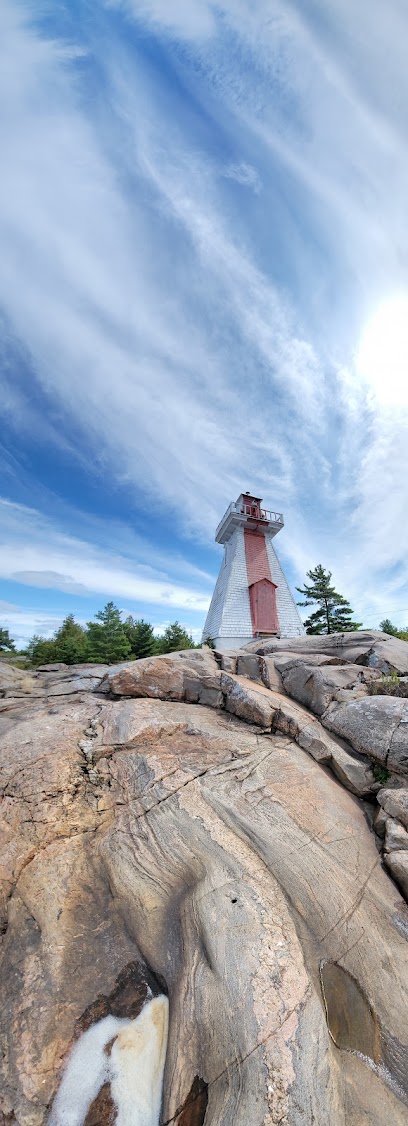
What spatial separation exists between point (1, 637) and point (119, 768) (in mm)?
37177

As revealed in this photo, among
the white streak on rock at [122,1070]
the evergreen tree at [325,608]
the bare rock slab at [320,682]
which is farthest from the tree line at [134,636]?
the white streak on rock at [122,1070]

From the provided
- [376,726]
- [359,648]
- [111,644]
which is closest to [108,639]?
[111,644]

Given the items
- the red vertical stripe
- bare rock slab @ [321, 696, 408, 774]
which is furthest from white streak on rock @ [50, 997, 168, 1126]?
the red vertical stripe

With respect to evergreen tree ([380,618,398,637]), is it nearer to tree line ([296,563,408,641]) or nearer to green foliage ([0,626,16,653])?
tree line ([296,563,408,641])

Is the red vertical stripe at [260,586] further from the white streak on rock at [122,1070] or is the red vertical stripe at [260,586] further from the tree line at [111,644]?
the white streak on rock at [122,1070]

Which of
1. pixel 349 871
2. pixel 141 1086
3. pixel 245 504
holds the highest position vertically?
pixel 245 504

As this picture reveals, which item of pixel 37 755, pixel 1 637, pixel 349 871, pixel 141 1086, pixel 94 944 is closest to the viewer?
pixel 141 1086

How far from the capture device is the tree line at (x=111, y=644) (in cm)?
2789

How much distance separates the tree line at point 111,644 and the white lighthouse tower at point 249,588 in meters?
3.14

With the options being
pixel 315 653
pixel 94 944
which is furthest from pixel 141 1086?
pixel 315 653

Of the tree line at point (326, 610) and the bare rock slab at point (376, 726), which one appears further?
the tree line at point (326, 610)

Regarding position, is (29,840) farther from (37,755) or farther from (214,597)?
(214,597)

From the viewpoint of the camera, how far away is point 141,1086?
4.45 m

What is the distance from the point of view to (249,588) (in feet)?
97.0
